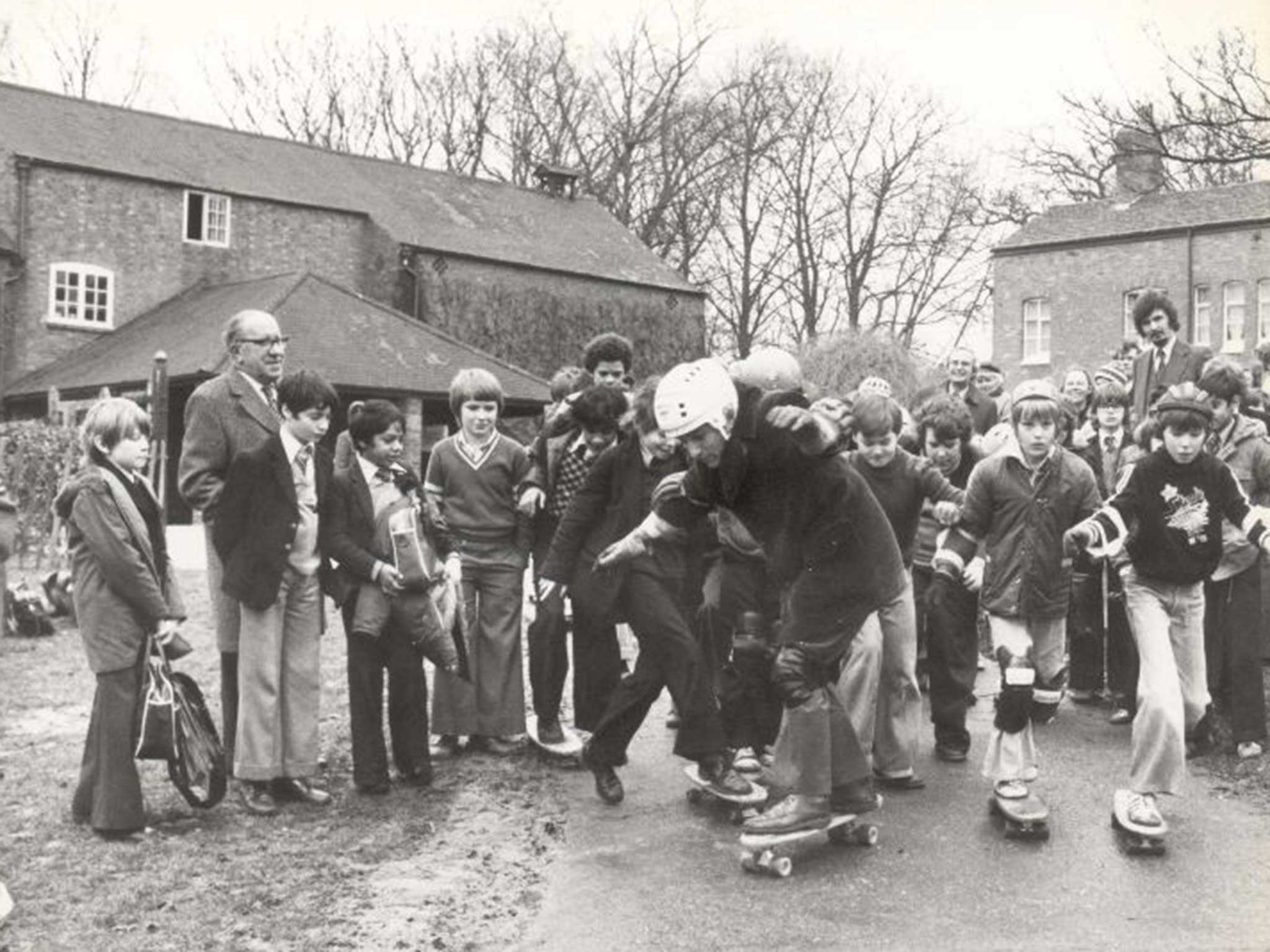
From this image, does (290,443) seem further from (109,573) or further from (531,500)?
(531,500)

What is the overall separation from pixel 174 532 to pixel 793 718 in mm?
19659

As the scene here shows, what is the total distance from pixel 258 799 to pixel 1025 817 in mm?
3363

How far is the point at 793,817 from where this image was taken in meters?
5.77

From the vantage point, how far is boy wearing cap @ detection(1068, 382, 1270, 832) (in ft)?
20.3

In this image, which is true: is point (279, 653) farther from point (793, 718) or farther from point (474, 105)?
point (474, 105)

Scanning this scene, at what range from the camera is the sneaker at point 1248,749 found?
7.53 m

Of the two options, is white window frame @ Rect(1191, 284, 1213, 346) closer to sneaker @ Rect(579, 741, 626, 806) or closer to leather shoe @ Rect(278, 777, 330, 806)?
sneaker @ Rect(579, 741, 626, 806)

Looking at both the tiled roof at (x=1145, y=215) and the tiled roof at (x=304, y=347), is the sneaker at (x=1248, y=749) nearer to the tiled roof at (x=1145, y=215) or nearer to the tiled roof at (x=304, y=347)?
the tiled roof at (x=304, y=347)

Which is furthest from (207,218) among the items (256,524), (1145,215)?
(256,524)

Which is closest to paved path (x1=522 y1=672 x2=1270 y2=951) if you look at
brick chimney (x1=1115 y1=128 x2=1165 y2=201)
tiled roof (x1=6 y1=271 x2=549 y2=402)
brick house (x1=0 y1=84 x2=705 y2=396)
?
brick chimney (x1=1115 y1=128 x2=1165 y2=201)

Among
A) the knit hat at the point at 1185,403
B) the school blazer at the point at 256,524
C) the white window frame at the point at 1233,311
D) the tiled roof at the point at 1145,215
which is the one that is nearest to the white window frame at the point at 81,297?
the tiled roof at the point at 1145,215

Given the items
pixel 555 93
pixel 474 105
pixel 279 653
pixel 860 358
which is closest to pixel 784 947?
pixel 279 653

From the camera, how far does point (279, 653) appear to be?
6.91 meters

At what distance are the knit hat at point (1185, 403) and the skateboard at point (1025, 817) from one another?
1.79m
